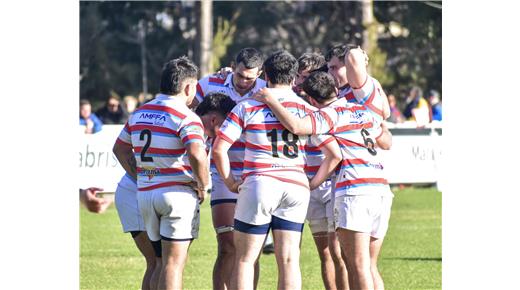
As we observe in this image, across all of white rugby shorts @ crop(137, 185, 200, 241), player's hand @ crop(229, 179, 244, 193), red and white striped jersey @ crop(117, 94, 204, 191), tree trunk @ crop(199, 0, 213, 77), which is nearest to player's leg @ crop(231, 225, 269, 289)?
player's hand @ crop(229, 179, 244, 193)

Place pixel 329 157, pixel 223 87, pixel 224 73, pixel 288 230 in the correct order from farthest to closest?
pixel 224 73 → pixel 223 87 → pixel 329 157 → pixel 288 230

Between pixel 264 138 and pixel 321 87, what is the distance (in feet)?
2.55

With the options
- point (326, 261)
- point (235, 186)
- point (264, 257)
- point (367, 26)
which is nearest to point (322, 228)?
point (326, 261)

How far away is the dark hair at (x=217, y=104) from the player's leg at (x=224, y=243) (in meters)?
0.93

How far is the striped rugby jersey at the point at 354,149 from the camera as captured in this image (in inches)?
345

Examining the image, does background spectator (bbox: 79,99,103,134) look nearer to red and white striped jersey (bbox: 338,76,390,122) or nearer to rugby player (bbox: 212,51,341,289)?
red and white striped jersey (bbox: 338,76,390,122)

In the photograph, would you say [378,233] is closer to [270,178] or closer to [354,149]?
[354,149]

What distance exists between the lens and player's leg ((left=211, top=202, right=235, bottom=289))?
31.2 ft

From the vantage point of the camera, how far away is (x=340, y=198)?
8812mm

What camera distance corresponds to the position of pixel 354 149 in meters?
8.80
